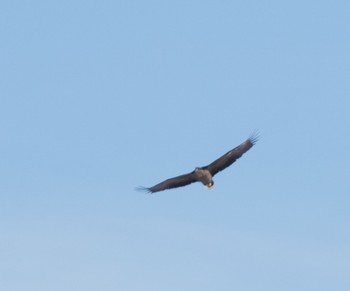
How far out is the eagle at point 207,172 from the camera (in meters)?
103

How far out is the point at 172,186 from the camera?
106m

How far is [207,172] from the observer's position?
341ft

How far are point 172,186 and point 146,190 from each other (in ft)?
5.34

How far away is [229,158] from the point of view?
103 metres

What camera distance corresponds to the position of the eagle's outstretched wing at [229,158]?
336ft

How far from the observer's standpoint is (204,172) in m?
104

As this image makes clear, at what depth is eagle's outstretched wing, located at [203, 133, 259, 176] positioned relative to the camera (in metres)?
102

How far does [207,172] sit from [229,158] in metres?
1.66

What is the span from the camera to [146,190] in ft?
348

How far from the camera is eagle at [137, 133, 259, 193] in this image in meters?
103

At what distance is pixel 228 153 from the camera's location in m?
103

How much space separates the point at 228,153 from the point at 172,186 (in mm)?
4921

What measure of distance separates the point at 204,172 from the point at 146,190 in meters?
4.23

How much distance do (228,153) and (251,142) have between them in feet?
5.89
